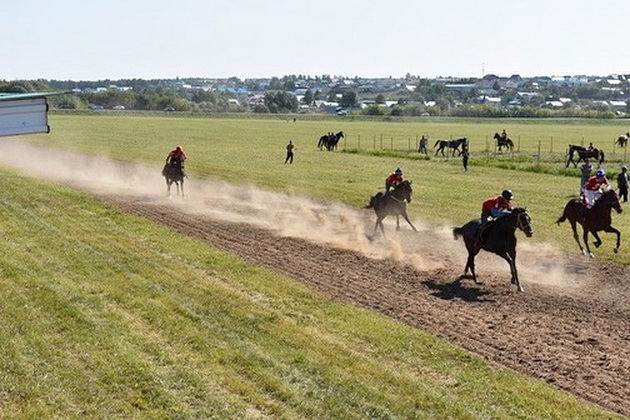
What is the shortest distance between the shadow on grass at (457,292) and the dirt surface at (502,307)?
0.02 m

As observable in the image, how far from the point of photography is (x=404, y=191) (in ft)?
80.5

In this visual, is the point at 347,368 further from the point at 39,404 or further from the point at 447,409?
the point at 39,404

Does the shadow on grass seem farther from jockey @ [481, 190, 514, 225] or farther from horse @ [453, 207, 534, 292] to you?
jockey @ [481, 190, 514, 225]

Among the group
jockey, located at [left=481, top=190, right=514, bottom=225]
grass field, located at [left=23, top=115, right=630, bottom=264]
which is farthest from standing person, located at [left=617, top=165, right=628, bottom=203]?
jockey, located at [left=481, top=190, right=514, bottom=225]

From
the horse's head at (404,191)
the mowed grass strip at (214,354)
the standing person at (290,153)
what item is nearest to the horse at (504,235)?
the mowed grass strip at (214,354)

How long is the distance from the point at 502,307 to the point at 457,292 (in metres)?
1.47

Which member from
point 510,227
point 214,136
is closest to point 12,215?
point 510,227

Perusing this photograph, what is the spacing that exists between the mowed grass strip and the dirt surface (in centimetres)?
63

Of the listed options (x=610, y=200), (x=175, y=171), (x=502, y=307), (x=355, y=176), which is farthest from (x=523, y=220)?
(x=355, y=176)

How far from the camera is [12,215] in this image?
83.3 feet

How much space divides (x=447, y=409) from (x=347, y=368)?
190 cm

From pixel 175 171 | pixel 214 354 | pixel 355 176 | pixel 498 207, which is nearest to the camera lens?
pixel 214 354

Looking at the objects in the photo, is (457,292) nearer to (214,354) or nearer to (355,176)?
(214,354)

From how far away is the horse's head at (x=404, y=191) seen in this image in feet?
80.3
